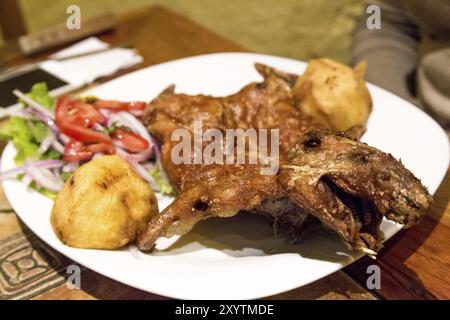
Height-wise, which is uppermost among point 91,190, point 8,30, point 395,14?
point 395,14

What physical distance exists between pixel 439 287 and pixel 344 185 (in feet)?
1.47

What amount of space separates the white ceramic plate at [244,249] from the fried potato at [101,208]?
1.5 inches

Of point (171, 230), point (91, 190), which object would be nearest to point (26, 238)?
point (91, 190)

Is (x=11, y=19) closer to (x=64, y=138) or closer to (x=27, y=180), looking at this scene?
(x=64, y=138)

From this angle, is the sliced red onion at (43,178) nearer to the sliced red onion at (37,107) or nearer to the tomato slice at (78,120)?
the tomato slice at (78,120)

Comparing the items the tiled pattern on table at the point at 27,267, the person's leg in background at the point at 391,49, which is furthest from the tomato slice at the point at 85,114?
the person's leg in background at the point at 391,49

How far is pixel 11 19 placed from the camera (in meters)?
3.55

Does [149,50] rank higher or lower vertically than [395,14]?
lower

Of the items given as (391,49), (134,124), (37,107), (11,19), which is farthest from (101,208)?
(11,19)

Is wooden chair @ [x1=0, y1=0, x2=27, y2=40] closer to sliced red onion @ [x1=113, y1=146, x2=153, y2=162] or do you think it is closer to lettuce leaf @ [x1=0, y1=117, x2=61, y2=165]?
lettuce leaf @ [x1=0, y1=117, x2=61, y2=165]

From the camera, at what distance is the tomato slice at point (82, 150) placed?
186cm

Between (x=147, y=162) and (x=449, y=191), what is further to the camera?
(x=147, y=162)

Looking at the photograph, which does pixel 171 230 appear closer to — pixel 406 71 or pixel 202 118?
pixel 202 118

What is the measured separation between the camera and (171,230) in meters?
1.41
